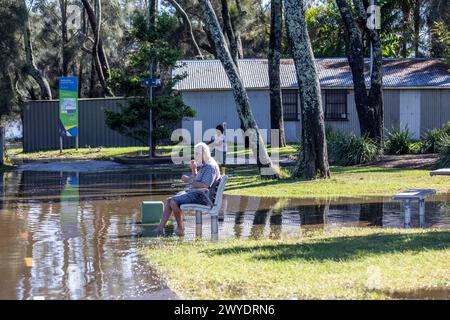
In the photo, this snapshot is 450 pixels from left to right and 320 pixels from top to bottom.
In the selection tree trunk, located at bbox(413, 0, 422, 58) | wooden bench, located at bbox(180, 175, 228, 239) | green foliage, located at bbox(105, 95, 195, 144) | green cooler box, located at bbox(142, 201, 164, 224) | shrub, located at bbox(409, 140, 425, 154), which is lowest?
green cooler box, located at bbox(142, 201, 164, 224)

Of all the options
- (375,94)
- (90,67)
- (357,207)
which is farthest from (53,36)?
(357,207)

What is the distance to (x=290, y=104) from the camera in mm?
38156

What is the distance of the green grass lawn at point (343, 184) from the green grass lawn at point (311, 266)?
6207 mm

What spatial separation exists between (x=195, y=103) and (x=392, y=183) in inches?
775

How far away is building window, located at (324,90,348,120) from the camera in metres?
37.7

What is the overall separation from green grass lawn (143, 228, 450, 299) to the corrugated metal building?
2627 cm

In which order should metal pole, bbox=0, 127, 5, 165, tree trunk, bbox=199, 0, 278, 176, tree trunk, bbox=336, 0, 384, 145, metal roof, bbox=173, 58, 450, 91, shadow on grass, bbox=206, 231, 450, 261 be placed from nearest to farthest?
shadow on grass, bbox=206, 231, 450, 261, tree trunk, bbox=199, 0, 278, 176, tree trunk, bbox=336, 0, 384, 145, metal pole, bbox=0, 127, 5, 165, metal roof, bbox=173, 58, 450, 91

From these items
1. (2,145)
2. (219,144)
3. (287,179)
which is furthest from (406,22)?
(287,179)

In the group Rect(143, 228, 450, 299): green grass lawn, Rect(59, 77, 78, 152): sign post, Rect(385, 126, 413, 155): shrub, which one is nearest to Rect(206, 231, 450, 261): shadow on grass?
Rect(143, 228, 450, 299): green grass lawn

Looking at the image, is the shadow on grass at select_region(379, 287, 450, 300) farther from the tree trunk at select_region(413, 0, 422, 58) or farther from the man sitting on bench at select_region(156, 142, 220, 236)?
the tree trunk at select_region(413, 0, 422, 58)

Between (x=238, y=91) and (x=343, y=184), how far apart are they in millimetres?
3896

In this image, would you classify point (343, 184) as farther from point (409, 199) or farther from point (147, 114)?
point (147, 114)

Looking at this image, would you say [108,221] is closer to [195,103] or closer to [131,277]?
[131,277]
